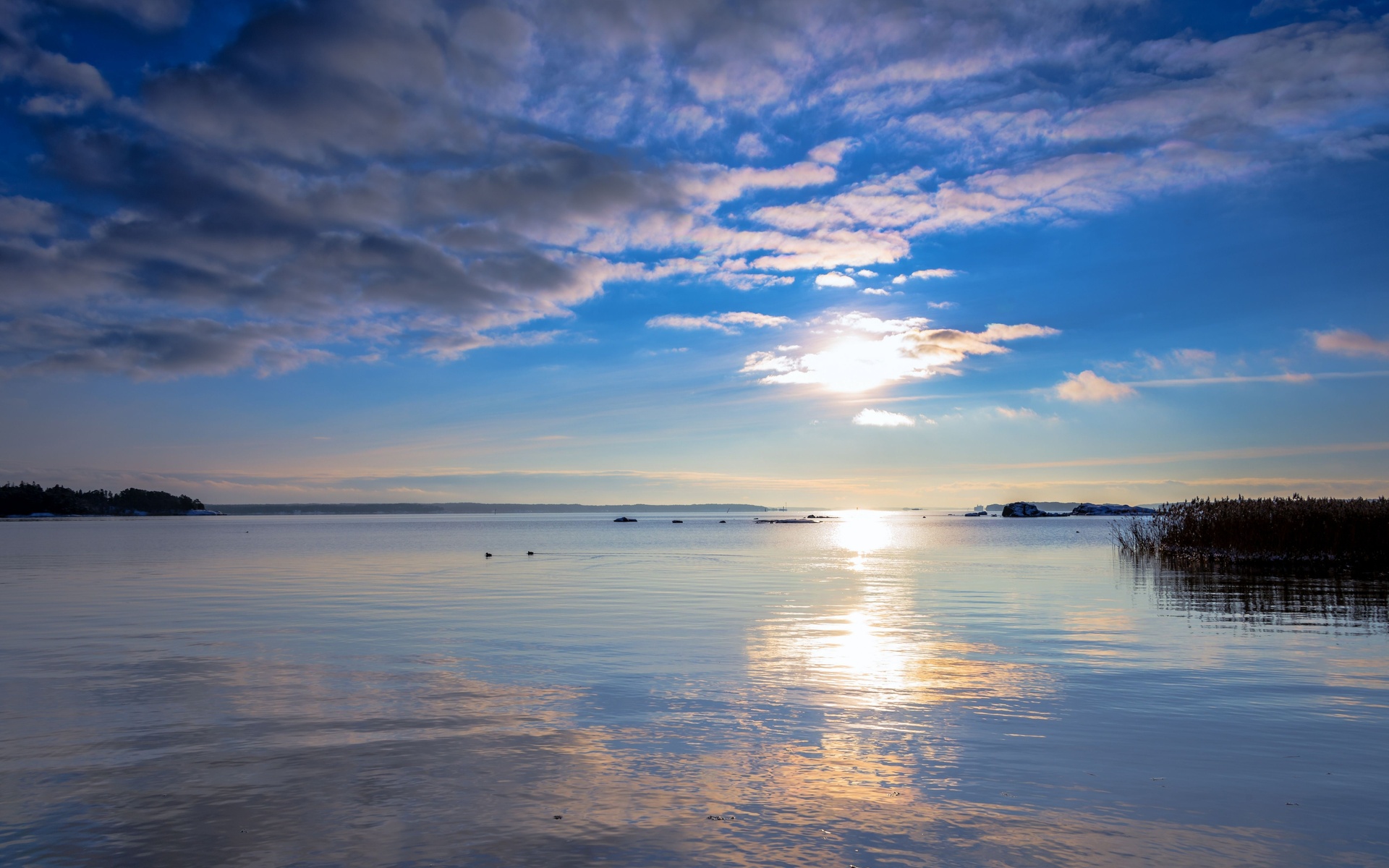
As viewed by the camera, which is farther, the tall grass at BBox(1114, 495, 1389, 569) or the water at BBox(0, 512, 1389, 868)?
the tall grass at BBox(1114, 495, 1389, 569)

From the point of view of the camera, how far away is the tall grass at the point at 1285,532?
4306cm

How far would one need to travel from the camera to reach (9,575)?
145 feet

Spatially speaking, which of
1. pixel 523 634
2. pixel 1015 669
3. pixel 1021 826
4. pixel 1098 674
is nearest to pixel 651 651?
pixel 523 634

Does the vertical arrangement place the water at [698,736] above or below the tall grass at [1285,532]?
below

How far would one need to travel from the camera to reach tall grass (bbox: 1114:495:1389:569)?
4306cm

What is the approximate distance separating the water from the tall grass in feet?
59.1

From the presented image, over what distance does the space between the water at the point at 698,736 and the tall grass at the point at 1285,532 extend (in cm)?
1801

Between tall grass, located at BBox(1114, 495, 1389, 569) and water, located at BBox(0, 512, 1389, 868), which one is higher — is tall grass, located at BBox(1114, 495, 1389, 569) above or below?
above

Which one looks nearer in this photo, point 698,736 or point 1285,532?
point 698,736

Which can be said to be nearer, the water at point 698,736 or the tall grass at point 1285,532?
the water at point 698,736

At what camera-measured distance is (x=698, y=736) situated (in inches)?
465

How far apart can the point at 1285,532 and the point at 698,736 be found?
A: 149 feet

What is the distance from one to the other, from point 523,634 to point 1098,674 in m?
14.0

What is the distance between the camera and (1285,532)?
146ft
